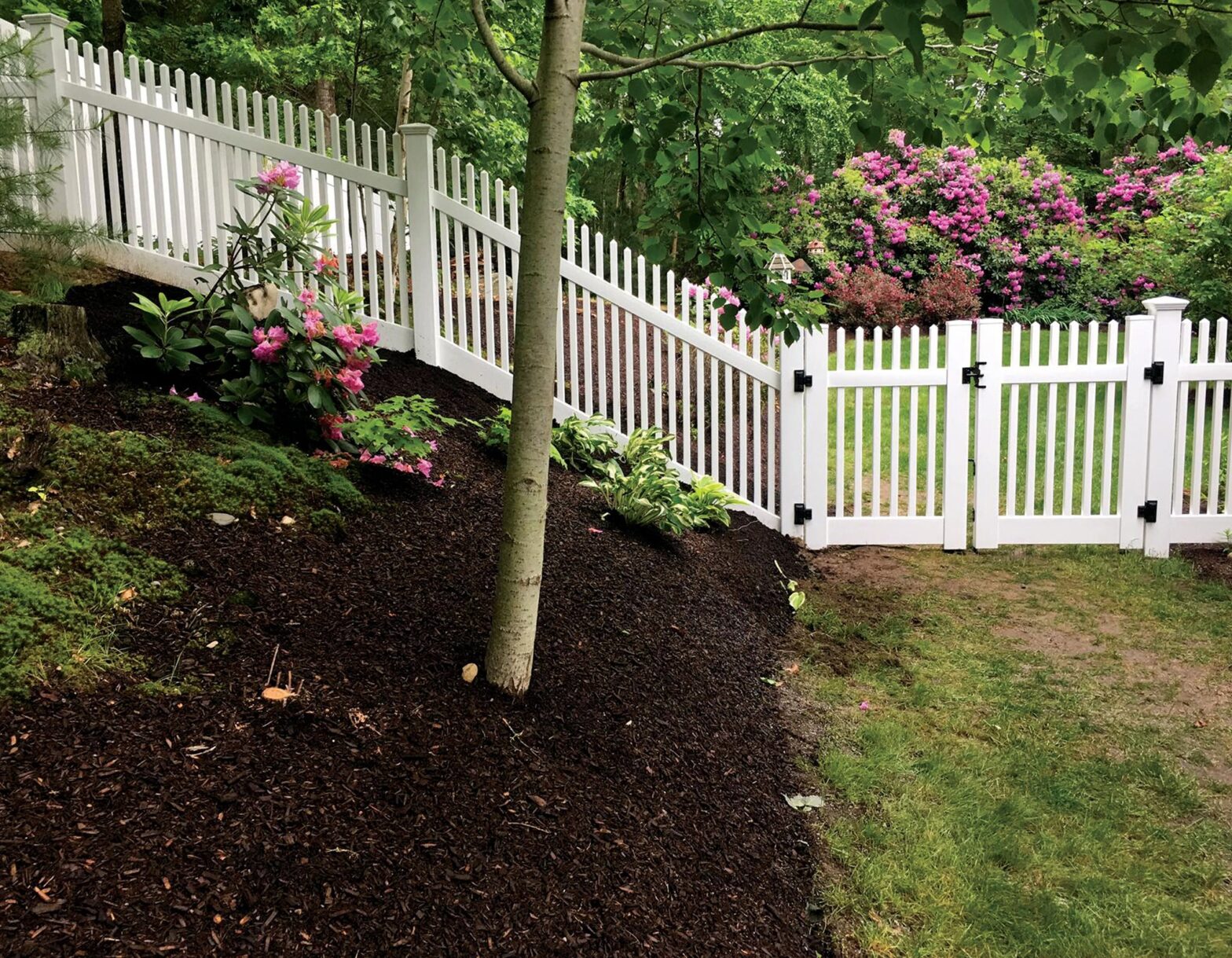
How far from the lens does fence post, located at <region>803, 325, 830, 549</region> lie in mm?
6441

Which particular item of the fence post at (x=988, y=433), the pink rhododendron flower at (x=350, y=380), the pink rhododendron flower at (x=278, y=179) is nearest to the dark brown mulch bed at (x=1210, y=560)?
the fence post at (x=988, y=433)

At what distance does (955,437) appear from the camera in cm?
664

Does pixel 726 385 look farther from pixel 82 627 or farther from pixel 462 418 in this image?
pixel 82 627

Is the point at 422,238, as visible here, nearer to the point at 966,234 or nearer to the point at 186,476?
the point at 186,476

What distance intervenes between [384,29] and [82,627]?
5.52 meters

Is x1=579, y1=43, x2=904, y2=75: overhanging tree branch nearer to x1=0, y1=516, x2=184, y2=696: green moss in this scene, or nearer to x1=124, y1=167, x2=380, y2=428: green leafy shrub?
x1=124, y1=167, x2=380, y2=428: green leafy shrub

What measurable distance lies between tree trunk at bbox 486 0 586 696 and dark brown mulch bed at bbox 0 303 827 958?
28cm

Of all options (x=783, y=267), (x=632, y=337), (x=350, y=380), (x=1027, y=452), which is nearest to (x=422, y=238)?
(x=632, y=337)

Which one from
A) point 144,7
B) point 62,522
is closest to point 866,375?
point 62,522

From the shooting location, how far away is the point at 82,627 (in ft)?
8.64

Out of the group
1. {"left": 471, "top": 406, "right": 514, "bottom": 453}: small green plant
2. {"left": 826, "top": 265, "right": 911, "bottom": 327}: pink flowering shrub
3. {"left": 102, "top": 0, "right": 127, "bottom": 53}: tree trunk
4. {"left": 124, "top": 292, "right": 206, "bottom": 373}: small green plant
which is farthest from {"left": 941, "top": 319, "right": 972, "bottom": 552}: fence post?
{"left": 826, "top": 265, "right": 911, "bottom": 327}: pink flowering shrub

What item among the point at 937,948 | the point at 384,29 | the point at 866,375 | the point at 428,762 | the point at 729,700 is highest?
the point at 384,29

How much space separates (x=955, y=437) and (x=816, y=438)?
3.14 feet

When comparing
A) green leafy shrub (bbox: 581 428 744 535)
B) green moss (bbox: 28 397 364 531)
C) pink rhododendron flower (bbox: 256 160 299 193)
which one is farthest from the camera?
green leafy shrub (bbox: 581 428 744 535)
